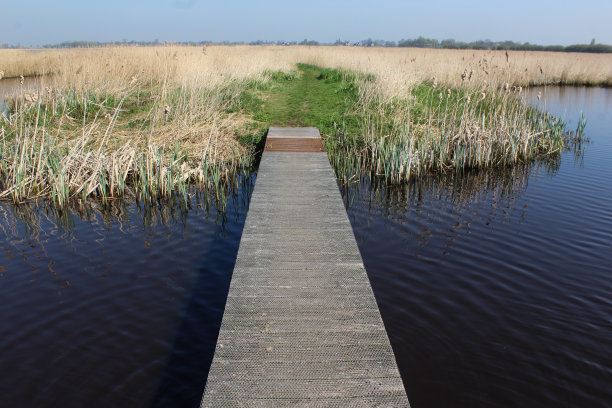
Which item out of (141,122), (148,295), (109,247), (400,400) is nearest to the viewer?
(400,400)

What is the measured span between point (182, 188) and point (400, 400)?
5.79 meters

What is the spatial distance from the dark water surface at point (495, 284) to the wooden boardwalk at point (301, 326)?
82 cm

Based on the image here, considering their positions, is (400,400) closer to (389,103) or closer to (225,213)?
(225,213)

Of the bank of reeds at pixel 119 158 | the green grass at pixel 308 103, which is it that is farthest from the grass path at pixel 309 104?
the bank of reeds at pixel 119 158

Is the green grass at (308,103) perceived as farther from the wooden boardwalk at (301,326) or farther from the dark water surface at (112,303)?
the wooden boardwalk at (301,326)

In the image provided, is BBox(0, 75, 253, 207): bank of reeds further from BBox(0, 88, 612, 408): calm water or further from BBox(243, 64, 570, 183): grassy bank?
BBox(243, 64, 570, 183): grassy bank

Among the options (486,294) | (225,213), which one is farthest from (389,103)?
(486,294)

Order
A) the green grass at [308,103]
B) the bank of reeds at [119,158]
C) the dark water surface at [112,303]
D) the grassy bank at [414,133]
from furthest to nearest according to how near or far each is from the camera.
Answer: the green grass at [308,103] → the grassy bank at [414,133] → the bank of reeds at [119,158] → the dark water surface at [112,303]

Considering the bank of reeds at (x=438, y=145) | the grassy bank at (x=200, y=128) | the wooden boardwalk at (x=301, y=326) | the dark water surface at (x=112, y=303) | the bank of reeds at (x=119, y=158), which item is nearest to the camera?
the wooden boardwalk at (x=301, y=326)

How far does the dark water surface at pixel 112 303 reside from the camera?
11.7 feet

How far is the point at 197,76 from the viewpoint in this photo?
1183cm

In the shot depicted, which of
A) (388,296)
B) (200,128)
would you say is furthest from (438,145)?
(388,296)

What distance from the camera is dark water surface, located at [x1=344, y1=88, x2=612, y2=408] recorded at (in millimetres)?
3674

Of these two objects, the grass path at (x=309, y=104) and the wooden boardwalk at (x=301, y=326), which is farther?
the grass path at (x=309, y=104)
